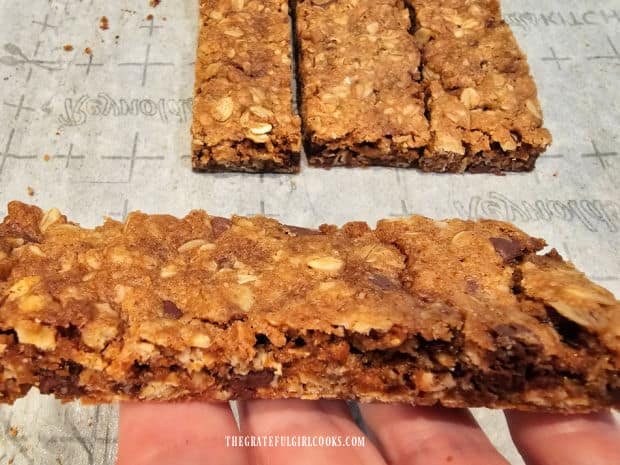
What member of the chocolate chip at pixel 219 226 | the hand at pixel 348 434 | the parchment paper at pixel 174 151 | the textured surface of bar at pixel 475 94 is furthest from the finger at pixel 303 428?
the textured surface of bar at pixel 475 94

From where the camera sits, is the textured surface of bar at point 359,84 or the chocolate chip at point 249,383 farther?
the textured surface of bar at point 359,84

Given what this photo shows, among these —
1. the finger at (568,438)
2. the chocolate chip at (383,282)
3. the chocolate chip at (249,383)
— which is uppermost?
the chocolate chip at (383,282)

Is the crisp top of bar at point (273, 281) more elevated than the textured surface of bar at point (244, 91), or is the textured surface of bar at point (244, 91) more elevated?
the crisp top of bar at point (273, 281)

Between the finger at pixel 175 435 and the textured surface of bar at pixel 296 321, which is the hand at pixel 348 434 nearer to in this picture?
the finger at pixel 175 435

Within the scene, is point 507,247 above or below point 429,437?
above

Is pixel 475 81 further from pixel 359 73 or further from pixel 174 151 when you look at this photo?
pixel 174 151

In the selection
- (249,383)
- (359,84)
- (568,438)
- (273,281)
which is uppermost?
(273,281)

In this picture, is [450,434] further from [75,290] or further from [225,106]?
[225,106]

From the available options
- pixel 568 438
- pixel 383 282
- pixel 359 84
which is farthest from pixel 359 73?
pixel 568 438
